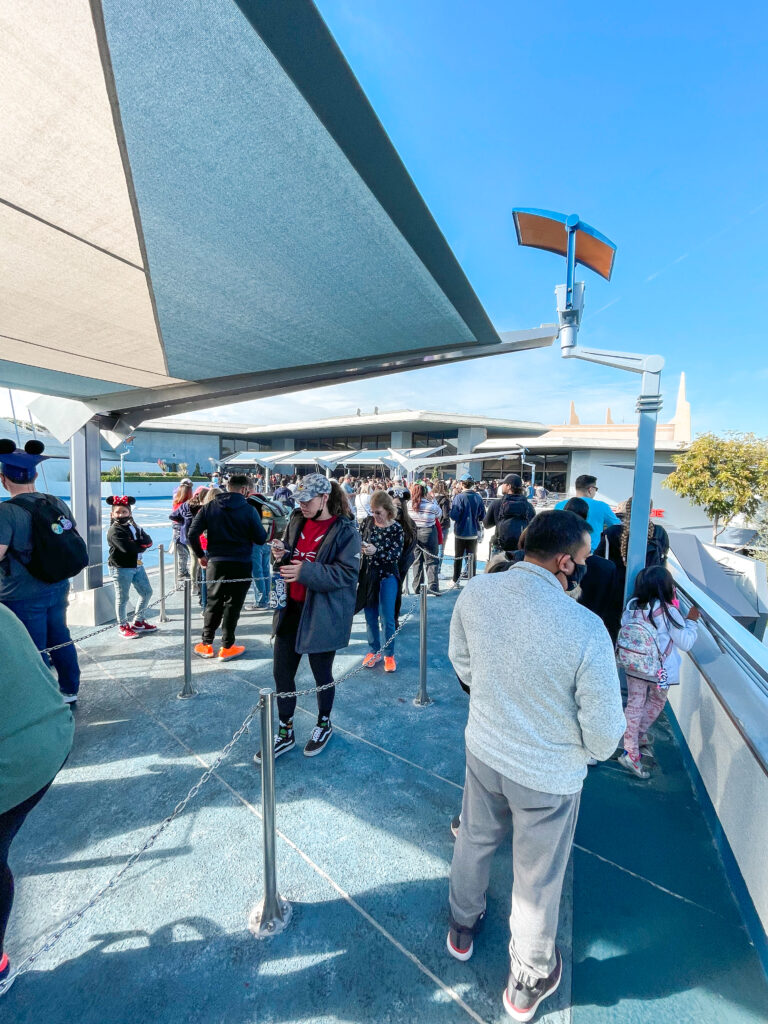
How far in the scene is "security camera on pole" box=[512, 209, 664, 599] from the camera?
9.45 ft

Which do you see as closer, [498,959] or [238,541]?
[498,959]

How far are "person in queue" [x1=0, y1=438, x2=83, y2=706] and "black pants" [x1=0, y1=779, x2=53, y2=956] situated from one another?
189 centimetres

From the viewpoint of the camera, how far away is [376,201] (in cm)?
187

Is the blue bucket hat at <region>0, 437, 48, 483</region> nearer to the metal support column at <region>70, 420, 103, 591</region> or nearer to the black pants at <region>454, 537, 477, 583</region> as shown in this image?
the metal support column at <region>70, 420, 103, 591</region>

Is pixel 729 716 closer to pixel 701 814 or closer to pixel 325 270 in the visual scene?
pixel 701 814

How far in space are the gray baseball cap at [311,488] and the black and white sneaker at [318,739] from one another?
1687 millimetres

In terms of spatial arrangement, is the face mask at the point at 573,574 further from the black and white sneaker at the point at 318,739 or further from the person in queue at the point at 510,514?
the black and white sneaker at the point at 318,739

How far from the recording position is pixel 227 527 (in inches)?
171

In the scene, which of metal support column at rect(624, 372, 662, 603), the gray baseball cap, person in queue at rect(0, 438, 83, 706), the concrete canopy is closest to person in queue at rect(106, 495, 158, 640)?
person in queue at rect(0, 438, 83, 706)

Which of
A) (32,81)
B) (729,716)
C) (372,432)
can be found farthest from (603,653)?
(372,432)

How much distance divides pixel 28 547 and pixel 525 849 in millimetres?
3450

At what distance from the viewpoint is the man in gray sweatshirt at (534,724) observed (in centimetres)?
135

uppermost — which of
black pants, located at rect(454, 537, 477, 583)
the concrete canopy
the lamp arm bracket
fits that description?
the concrete canopy

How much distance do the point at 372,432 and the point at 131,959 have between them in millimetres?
37587
